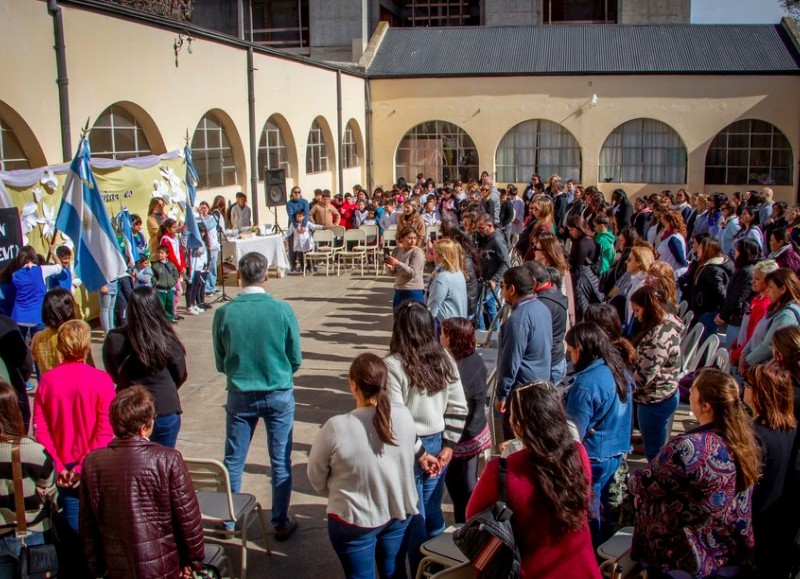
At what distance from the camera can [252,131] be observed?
17.2m

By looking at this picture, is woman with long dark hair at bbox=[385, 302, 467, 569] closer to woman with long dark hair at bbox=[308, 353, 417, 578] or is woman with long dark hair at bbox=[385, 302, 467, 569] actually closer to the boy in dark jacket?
woman with long dark hair at bbox=[308, 353, 417, 578]

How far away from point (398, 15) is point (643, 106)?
Result: 16.0m

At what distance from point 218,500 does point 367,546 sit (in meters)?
1.21

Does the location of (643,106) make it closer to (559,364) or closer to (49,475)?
(559,364)

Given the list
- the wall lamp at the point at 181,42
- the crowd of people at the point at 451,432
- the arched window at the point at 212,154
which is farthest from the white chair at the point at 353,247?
the crowd of people at the point at 451,432

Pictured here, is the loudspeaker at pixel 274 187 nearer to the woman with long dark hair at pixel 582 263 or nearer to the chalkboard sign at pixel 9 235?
the chalkboard sign at pixel 9 235

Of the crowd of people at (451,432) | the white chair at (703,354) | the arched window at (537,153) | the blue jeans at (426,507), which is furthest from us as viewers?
the arched window at (537,153)

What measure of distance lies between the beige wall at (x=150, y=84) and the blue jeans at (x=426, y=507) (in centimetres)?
824

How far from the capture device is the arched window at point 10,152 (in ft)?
34.5

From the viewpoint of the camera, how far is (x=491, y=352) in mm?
7422

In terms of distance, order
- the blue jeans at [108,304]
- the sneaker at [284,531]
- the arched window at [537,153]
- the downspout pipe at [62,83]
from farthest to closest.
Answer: the arched window at [537,153] → the downspout pipe at [62,83] → the blue jeans at [108,304] → the sneaker at [284,531]

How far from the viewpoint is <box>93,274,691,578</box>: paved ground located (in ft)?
17.0

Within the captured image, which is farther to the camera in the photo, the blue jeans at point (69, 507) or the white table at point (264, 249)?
the white table at point (264, 249)

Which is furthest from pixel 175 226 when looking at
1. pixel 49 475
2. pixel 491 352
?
pixel 49 475
